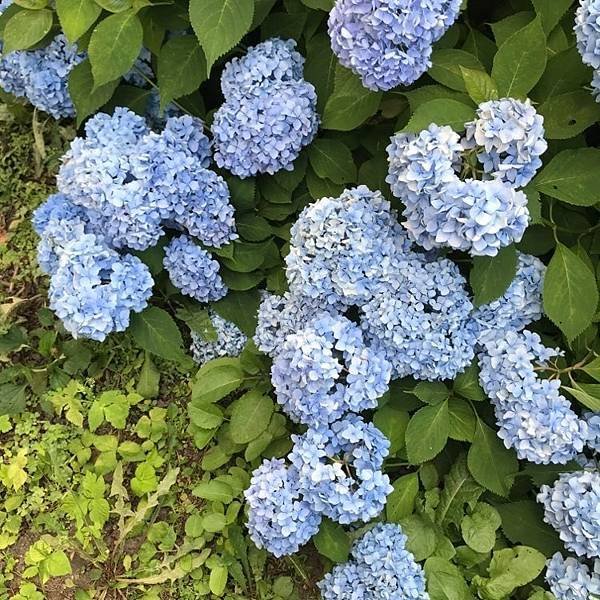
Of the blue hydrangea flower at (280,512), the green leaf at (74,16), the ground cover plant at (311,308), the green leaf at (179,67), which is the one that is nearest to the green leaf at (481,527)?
the ground cover plant at (311,308)

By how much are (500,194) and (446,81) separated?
37 centimetres

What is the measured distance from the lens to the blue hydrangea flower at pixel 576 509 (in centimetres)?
167

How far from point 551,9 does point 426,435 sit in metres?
1.05

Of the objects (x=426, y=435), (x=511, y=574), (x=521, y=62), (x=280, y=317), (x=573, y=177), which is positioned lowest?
(x=511, y=574)

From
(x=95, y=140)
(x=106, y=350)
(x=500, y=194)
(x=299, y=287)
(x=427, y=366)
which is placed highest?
(x=500, y=194)

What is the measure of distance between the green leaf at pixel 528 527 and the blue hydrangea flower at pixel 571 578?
62 mm

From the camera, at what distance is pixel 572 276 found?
5.62 feet

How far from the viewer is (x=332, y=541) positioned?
1.88 metres

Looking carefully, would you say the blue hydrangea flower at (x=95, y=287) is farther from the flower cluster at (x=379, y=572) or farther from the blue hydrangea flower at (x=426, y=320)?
the flower cluster at (x=379, y=572)

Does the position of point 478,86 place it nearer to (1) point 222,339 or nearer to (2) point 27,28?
(1) point 222,339

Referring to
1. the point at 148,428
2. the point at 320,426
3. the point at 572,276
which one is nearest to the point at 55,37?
the point at 148,428

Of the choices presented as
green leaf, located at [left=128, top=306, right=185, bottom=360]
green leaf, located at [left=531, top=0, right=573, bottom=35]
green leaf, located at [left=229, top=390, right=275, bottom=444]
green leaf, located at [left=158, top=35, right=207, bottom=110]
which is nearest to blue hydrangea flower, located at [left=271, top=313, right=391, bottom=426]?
green leaf, located at [left=229, top=390, right=275, bottom=444]

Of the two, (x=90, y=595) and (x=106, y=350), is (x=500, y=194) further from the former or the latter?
(x=90, y=595)

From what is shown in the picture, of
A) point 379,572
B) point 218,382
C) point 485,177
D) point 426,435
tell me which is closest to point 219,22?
point 485,177
